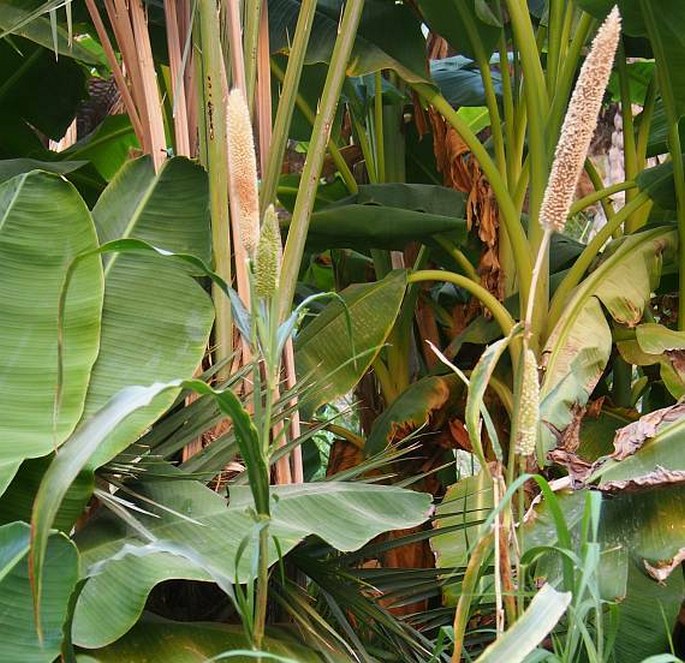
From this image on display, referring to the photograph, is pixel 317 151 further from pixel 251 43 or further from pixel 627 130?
pixel 627 130

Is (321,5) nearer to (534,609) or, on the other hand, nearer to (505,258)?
(505,258)

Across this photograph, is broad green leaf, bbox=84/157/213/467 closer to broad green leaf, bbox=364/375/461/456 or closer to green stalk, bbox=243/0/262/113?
green stalk, bbox=243/0/262/113

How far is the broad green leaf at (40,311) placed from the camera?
3.80ft

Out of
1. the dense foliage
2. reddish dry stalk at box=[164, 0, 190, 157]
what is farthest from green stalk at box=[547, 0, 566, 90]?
reddish dry stalk at box=[164, 0, 190, 157]

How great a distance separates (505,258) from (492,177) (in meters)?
0.20

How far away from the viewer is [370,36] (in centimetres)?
199

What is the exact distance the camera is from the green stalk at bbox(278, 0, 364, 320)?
1.47 meters

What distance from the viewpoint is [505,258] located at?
202cm

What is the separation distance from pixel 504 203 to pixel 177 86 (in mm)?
707

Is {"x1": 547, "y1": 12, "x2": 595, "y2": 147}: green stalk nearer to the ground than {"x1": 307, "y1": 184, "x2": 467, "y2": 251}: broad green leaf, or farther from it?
farther from it

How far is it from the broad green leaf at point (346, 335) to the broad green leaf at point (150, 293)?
1.12ft

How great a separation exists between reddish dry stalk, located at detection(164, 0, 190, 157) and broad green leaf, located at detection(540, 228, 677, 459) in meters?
0.66

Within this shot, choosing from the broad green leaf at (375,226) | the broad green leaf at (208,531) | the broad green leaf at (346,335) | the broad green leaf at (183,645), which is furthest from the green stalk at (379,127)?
the broad green leaf at (183,645)

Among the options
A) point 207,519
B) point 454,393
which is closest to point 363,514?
point 207,519
